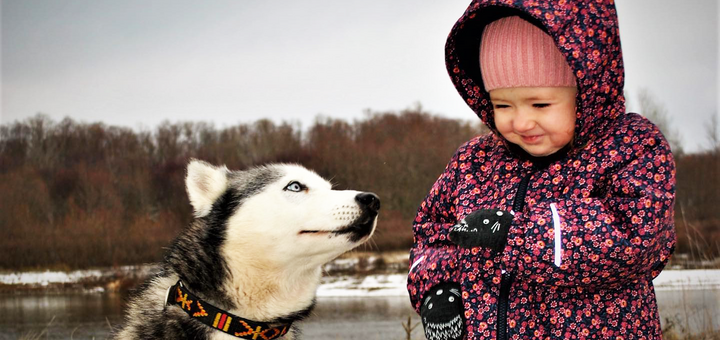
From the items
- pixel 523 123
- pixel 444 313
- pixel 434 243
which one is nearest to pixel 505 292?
pixel 444 313

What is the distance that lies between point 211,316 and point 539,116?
160 centimetres

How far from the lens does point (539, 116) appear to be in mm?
2271

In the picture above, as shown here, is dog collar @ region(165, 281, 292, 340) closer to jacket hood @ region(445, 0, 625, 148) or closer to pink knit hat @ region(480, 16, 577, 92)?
pink knit hat @ region(480, 16, 577, 92)

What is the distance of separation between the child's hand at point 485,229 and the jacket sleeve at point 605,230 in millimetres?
32

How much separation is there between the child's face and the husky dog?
0.83 metres

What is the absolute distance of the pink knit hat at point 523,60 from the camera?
7.47 ft

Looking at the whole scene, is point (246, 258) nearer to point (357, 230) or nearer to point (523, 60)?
point (357, 230)

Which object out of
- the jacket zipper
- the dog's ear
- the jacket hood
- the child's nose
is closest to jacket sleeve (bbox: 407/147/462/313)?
the jacket zipper

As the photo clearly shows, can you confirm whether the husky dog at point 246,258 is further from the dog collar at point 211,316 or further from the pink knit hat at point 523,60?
the pink knit hat at point 523,60

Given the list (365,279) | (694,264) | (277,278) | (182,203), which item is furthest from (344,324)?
(277,278)

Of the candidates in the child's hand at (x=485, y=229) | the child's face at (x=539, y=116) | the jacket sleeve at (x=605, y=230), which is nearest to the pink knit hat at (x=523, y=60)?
the child's face at (x=539, y=116)

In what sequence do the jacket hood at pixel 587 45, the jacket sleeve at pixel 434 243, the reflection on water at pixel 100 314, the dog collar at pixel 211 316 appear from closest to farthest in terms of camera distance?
the jacket hood at pixel 587 45 < the jacket sleeve at pixel 434 243 < the dog collar at pixel 211 316 < the reflection on water at pixel 100 314

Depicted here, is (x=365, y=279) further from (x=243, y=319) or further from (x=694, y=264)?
(x=243, y=319)

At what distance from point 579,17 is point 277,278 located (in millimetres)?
1726
